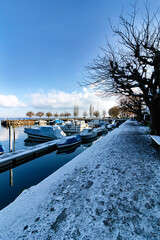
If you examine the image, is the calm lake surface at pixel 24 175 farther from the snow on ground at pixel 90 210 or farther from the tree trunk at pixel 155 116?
the tree trunk at pixel 155 116

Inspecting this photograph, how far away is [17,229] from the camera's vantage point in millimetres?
1911

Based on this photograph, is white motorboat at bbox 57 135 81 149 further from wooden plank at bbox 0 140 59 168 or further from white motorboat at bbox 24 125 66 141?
white motorboat at bbox 24 125 66 141

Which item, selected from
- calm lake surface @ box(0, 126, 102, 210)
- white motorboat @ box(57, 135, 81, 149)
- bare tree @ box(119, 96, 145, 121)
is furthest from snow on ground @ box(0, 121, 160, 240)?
bare tree @ box(119, 96, 145, 121)

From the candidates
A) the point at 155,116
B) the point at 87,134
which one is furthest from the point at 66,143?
the point at 155,116

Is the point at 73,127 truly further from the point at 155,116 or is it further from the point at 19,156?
the point at 155,116

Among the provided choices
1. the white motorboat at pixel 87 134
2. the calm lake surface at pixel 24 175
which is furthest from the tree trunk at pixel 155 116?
the white motorboat at pixel 87 134

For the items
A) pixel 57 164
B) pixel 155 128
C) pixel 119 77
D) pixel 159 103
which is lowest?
pixel 57 164

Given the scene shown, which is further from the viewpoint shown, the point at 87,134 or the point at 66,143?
the point at 87,134

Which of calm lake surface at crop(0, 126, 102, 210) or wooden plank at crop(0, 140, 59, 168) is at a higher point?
wooden plank at crop(0, 140, 59, 168)

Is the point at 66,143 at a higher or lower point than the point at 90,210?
lower

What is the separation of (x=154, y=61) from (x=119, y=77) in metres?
2.05

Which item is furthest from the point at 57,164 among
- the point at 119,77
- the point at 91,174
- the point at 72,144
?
the point at 119,77

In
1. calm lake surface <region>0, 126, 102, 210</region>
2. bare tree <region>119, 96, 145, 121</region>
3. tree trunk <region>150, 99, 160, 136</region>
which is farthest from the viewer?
bare tree <region>119, 96, 145, 121</region>

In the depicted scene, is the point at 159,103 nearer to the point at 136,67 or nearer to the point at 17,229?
the point at 136,67
